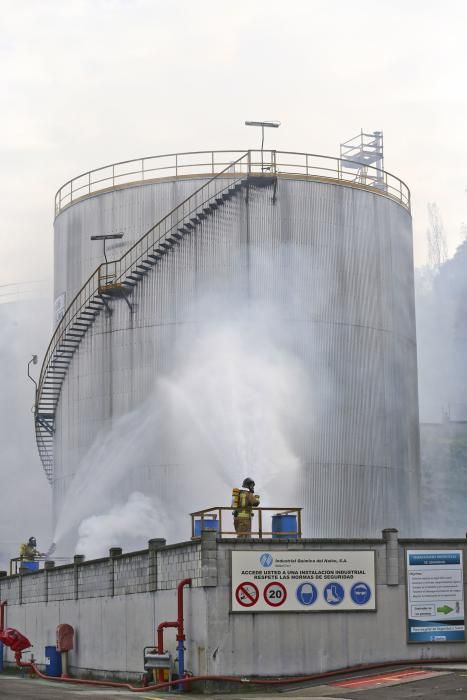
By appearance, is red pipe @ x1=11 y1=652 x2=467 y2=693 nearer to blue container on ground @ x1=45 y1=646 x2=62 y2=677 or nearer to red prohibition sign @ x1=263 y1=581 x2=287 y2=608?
red prohibition sign @ x1=263 y1=581 x2=287 y2=608

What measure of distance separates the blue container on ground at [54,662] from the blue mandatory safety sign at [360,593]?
11780mm

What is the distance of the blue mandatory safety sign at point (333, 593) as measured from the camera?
29.9m

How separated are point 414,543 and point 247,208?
55.8 ft

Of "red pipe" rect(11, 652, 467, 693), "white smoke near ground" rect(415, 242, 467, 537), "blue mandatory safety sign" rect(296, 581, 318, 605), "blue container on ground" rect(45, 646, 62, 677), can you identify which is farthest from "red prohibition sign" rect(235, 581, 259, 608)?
"white smoke near ground" rect(415, 242, 467, 537)

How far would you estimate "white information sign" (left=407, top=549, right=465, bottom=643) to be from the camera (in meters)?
30.5

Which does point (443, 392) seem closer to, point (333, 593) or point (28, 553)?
point (28, 553)

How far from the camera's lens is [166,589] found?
3123 centimetres

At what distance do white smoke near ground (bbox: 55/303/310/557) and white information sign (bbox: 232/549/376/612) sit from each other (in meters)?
9.83

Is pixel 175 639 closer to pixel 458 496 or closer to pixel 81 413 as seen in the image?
pixel 81 413

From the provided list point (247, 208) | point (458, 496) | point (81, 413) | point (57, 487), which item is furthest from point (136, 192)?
point (458, 496)

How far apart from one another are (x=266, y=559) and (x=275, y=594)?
2.84ft

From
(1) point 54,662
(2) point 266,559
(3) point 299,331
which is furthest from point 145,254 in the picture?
(2) point 266,559

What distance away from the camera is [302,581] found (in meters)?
29.8

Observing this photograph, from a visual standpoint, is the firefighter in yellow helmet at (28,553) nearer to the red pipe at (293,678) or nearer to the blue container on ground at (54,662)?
the blue container on ground at (54,662)
